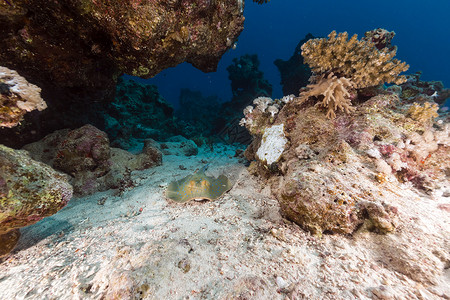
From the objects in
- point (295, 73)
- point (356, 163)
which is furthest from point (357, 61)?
point (295, 73)

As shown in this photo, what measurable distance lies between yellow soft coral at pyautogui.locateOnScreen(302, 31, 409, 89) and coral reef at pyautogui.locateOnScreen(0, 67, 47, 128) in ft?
18.1

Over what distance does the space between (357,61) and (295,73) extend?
12.8 m

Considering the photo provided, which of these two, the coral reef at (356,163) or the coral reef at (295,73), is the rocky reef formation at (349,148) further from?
the coral reef at (295,73)

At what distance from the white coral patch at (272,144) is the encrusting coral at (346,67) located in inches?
42.1

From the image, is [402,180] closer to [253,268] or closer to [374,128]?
[374,128]

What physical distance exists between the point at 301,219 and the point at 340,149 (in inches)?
60.6

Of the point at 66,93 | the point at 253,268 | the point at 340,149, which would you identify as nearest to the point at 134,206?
the point at 253,268

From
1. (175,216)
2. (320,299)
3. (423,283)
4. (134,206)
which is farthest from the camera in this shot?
(134,206)

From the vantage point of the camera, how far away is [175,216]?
11.3 feet

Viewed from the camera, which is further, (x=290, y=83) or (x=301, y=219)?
(x=290, y=83)

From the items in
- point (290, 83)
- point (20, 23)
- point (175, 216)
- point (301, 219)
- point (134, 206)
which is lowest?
point (134, 206)

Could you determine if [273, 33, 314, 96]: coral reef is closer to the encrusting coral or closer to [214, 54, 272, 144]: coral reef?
[214, 54, 272, 144]: coral reef

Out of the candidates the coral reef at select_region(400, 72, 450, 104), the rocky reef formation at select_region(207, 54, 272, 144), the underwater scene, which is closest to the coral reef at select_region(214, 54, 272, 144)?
the rocky reef formation at select_region(207, 54, 272, 144)

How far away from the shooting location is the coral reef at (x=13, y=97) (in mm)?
2118
